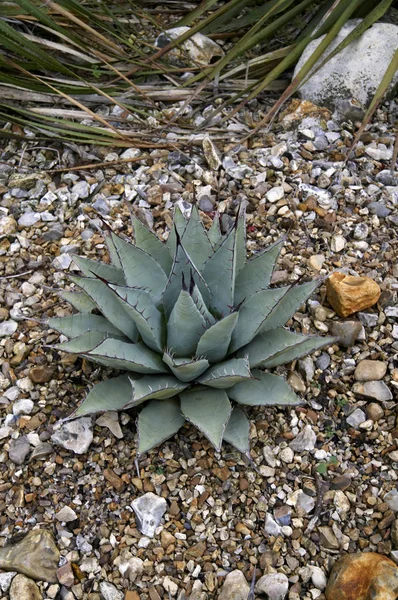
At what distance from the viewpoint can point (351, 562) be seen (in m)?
1.75

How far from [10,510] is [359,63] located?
2444 mm

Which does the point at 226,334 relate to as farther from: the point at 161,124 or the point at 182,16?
the point at 182,16

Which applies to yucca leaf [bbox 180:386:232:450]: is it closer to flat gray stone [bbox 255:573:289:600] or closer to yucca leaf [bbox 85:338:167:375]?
yucca leaf [bbox 85:338:167:375]

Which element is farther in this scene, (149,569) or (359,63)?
(359,63)

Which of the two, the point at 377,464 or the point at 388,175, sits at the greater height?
the point at 388,175

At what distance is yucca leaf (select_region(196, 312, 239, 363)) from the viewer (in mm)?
1742

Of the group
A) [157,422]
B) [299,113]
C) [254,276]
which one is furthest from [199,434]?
[299,113]

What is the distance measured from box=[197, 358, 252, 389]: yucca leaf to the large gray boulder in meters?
1.67

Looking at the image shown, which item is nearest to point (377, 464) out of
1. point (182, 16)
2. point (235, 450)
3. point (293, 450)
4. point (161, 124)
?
point (293, 450)

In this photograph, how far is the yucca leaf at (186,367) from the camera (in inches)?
69.7

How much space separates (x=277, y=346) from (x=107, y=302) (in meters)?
0.53

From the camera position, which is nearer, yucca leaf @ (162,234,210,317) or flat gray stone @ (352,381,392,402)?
yucca leaf @ (162,234,210,317)

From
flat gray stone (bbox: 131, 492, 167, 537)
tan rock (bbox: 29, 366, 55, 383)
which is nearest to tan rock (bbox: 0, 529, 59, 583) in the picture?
flat gray stone (bbox: 131, 492, 167, 537)

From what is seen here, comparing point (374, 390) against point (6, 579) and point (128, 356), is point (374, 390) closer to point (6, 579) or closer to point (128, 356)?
point (128, 356)
